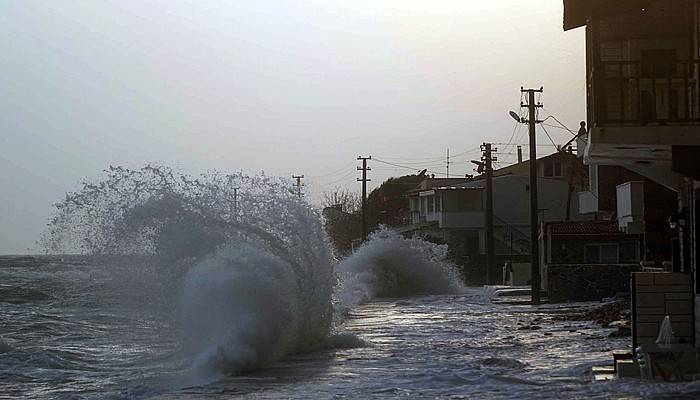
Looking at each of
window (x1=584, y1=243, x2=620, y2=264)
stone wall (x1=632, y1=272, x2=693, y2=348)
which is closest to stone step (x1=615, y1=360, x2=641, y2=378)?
stone wall (x1=632, y1=272, x2=693, y2=348)

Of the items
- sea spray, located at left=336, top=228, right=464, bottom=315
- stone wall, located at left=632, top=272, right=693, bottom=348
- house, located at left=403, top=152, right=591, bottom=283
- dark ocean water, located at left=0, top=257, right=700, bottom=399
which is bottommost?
dark ocean water, located at left=0, top=257, right=700, bottom=399

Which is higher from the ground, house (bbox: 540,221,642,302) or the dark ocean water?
house (bbox: 540,221,642,302)

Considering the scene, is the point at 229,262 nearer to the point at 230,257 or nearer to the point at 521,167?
the point at 230,257

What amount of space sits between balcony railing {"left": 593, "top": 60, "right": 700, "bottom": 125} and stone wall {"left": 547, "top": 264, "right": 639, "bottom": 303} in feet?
89.5

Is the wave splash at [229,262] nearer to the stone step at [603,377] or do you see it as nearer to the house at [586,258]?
the stone step at [603,377]

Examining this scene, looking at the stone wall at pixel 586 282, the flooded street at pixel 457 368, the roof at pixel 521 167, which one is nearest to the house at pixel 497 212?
the roof at pixel 521 167

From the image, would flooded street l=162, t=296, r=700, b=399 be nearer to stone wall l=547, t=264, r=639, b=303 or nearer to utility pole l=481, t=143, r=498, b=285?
stone wall l=547, t=264, r=639, b=303

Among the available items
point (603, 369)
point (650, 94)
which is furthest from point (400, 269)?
point (650, 94)

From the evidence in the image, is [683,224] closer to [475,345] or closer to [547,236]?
[475,345]

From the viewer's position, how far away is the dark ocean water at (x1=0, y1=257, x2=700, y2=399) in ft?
52.7

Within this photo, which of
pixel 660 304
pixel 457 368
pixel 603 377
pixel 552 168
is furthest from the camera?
pixel 552 168

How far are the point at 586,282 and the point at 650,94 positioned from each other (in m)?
28.9

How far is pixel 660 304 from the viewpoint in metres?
15.3

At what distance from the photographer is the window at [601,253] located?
4738 cm
